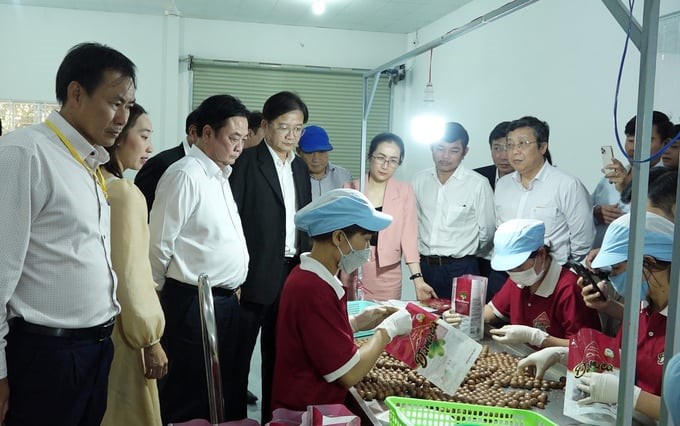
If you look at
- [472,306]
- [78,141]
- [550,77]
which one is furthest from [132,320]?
[550,77]

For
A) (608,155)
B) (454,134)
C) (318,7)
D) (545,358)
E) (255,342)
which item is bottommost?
(255,342)

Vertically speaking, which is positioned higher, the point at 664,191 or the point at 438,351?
the point at 664,191

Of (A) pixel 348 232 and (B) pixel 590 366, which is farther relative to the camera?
(A) pixel 348 232

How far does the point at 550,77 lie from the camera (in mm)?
4359

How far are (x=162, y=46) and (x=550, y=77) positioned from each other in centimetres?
432

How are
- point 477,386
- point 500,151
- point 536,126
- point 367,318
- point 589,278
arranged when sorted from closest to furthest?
point 477,386 → point 589,278 → point 367,318 → point 536,126 → point 500,151

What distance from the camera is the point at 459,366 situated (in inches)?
67.6

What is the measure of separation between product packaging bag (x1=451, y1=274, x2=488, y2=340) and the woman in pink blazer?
123 cm

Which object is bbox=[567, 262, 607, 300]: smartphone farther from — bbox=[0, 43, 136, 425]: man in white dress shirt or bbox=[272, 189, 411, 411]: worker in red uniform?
bbox=[0, 43, 136, 425]: man in white dress shirt

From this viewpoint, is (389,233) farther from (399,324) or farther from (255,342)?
(399,324)

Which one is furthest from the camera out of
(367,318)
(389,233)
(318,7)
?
(318,7)

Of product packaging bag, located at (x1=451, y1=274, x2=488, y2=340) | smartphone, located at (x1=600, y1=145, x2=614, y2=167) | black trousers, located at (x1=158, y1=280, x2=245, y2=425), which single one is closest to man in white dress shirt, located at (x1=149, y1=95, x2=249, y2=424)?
black trousers, located at (x1=158, y1=280, x2=245, y2=425)

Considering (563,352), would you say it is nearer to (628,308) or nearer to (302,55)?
(628,308)

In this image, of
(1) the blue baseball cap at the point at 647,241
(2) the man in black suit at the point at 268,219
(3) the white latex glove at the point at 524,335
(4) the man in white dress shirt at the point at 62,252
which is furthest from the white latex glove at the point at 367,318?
(4) the man in white dress shirt at the point at 62,252
